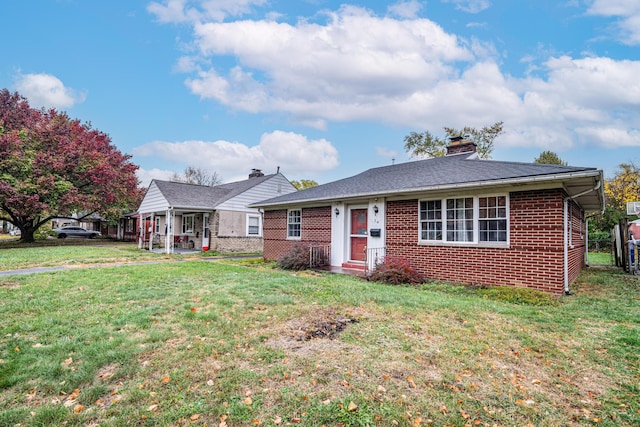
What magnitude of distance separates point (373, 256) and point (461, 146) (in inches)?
253

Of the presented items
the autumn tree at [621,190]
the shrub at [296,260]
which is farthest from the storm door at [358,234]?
the autumn tree at [621,190]

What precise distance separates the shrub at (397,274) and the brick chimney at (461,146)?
677cm

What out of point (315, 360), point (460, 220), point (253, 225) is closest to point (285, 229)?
point (253, 225)

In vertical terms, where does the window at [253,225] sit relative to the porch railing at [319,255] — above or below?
above

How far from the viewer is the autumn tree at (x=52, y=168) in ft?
62.8

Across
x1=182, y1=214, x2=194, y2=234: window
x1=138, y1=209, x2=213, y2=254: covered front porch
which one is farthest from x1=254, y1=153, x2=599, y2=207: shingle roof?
x1=182, y1=214, x2=194, y2=234: window

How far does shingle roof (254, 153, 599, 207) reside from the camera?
284 inches

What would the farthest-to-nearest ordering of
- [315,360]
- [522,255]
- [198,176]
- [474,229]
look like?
1. [198,176]
2. [474,229]
3. [522,255]
4. [315,360]

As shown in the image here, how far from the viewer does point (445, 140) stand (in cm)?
3102

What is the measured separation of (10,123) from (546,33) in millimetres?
33217

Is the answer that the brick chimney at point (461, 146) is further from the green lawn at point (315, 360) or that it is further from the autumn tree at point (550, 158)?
the autumn tree at point (550, 158)

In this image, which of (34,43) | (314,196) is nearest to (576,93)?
(314,196)

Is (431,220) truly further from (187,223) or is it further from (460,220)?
(187,223)

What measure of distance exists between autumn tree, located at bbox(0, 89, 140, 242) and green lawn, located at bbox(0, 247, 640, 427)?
58.0ft
